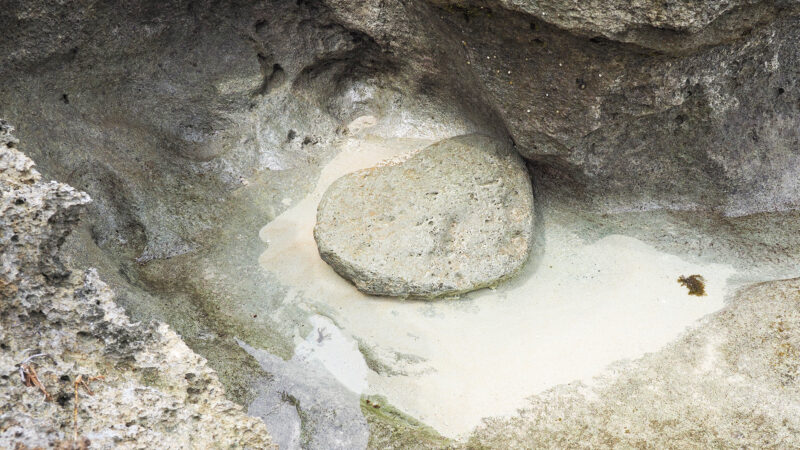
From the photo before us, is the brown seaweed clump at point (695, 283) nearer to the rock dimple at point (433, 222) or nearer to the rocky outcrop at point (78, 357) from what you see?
the rock dimple at point (433, 222)

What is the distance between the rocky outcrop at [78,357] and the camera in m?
1.97

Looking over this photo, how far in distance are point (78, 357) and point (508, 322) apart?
1.92 m

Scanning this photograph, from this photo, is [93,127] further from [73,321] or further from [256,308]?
[73,321]

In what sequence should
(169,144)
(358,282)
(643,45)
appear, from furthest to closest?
(169,144) → (358,282) → (643,45)

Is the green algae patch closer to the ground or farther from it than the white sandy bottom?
closer to the ground

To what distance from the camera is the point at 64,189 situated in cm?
229

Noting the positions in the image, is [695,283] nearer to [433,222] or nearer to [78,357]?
[433,222]

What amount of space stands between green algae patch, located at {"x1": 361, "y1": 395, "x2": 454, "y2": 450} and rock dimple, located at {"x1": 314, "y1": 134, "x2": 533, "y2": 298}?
613 mm

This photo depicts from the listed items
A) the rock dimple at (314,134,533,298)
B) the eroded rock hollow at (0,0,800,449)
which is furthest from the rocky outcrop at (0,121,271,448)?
the rock dimple at (314,134,533,298)

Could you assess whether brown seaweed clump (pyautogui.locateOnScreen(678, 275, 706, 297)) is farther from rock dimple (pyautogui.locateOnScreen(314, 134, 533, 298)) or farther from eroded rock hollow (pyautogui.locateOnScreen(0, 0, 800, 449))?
rock dimple (pyautogui.locateOnScreen(314, 134, 533, 298))

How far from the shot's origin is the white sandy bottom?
10.2ft

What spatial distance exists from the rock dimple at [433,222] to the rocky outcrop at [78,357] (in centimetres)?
132

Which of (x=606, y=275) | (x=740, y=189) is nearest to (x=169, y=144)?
(x=606, y=275)

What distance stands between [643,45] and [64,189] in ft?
7.37
